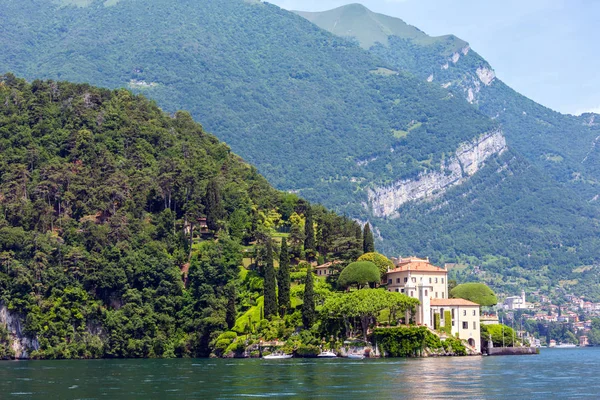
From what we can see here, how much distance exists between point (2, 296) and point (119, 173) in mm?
36670

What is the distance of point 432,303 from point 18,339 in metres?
57.7

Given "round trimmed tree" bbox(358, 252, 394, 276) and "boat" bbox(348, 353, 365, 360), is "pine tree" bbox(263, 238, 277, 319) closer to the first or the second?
"boat" bbox(348, 353, 365, 360)

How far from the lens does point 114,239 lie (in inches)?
6747

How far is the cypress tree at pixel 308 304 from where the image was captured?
14850cm

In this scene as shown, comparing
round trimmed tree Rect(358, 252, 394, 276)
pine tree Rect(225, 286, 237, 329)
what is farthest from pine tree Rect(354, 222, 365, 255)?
pine tree Rect(225, 286, 237, 329)

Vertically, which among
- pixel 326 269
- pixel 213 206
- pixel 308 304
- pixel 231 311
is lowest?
pixel 231 311

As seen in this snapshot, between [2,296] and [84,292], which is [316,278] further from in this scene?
[2,296]

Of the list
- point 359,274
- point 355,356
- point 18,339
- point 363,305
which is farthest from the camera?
point 359,274

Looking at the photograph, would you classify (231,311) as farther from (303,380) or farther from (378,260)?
(303,380)

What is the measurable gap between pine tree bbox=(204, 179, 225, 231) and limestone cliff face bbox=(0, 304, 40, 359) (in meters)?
36.5

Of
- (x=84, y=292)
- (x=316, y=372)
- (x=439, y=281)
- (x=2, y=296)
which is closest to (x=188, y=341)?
(x=84, y=292)

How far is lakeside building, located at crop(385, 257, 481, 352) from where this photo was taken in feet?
502

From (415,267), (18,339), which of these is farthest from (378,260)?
(18,339)

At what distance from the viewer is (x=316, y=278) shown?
548ft
